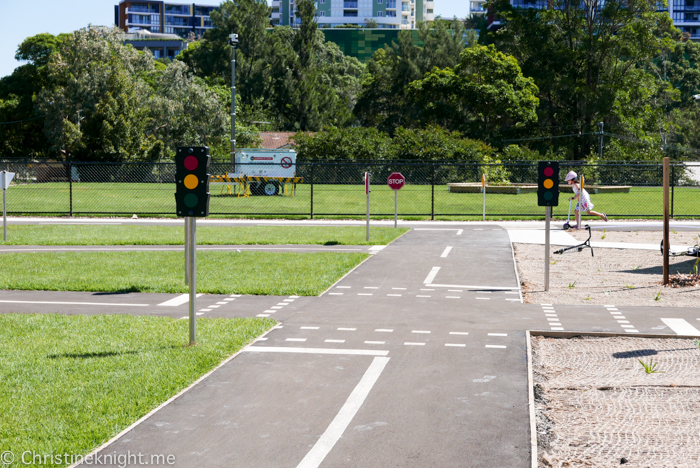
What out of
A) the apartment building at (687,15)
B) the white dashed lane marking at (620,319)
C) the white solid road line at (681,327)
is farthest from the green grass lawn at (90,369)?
the apartment building at (687,15)

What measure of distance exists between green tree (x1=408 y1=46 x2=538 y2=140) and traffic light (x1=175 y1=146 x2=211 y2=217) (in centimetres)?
Answer: 5899

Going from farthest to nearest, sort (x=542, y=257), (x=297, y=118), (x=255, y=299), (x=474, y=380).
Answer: (x=297, y=118) < (x=542, y=257) < (x=255, y=299) < (x=474, y=380)

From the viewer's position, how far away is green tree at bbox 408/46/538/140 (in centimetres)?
6488

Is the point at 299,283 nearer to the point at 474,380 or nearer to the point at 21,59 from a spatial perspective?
the point at 474,380

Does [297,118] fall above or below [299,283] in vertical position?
above

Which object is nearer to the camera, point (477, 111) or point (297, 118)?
point (477, 111)

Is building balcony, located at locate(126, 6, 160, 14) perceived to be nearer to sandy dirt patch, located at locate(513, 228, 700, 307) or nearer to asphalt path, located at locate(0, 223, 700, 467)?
sandy dirt patch, located at locate(513, 228, 700, 307)

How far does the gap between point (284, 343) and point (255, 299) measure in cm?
303

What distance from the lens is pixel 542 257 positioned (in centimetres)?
1664

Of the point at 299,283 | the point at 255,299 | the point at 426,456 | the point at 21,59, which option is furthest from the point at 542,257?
the point at 21,59

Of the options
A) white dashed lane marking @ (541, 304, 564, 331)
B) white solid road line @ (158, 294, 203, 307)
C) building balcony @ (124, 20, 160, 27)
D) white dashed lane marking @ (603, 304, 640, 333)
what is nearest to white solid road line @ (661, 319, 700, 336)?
white dashed lane marking @ (603, 304, 640, 333)

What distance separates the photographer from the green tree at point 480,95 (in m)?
64.9

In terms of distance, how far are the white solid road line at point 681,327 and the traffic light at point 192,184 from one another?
19.9 ft

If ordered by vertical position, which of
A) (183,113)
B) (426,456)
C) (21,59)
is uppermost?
(21,59)
